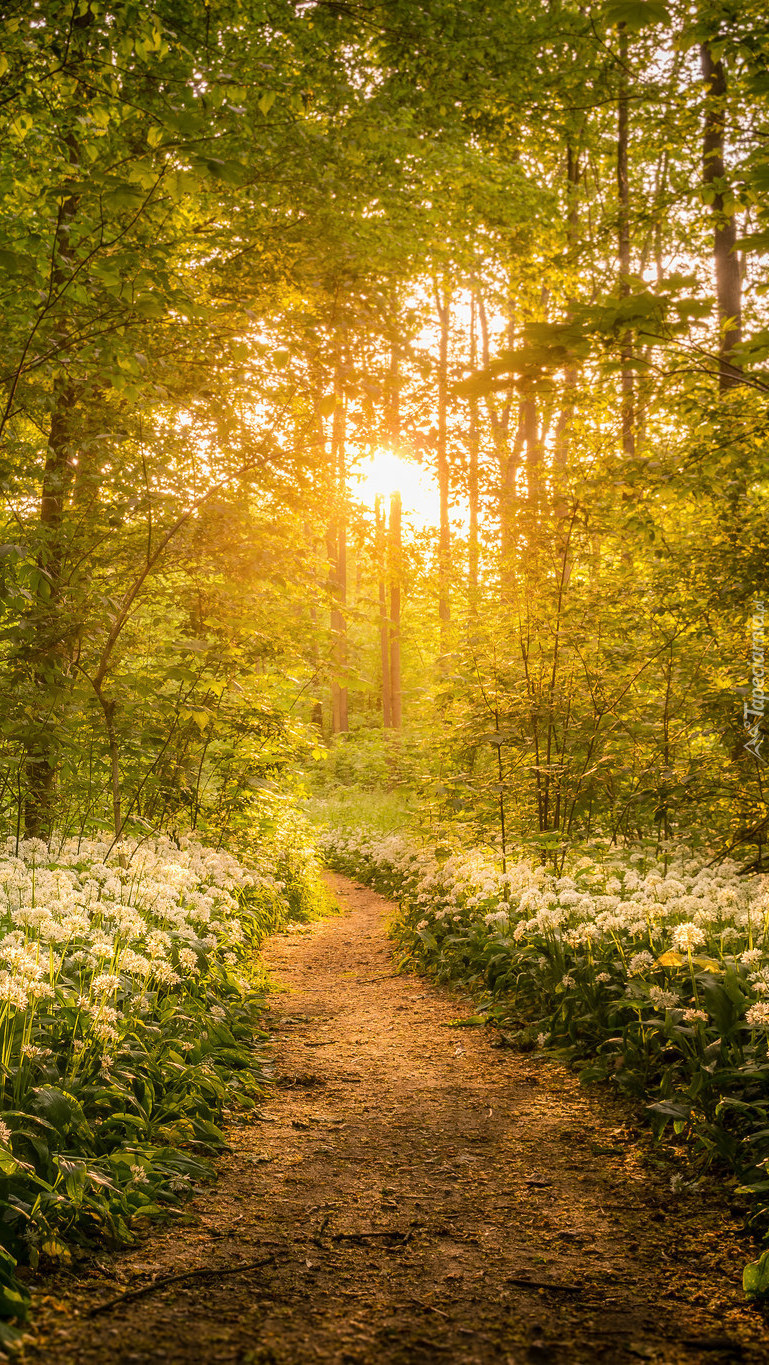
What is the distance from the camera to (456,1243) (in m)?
2.63

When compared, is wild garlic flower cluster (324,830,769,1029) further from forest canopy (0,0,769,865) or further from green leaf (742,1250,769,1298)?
green leaf (742,1250,769,1298)

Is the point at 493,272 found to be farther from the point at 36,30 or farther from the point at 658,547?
the point at 36,30

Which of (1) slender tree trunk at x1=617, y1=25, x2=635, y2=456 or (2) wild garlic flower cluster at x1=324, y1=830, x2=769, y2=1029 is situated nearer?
(1) slender tree trunk at x1=617, y1=25, x2=635, y2=456

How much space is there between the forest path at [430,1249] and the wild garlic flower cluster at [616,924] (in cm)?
64

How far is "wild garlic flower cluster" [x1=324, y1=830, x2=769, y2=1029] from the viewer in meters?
3.60

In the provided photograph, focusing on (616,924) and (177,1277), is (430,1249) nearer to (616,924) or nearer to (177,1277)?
(177,1277)

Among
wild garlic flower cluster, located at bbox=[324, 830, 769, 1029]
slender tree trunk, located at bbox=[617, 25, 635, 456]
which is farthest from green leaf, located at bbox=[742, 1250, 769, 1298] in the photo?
slender tree trunk, located at bbox=[617, 25, 635, 456]

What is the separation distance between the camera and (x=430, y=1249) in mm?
2596

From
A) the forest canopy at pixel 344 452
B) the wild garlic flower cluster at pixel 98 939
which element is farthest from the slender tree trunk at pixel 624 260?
the wild garlic flower cluster at pixel 98 939

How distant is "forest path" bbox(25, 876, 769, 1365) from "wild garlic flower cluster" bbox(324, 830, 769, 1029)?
2.09ft

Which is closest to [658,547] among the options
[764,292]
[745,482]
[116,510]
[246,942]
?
[745,482]

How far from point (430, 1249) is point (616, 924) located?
1982mm

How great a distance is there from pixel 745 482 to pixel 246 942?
5338 millimetres

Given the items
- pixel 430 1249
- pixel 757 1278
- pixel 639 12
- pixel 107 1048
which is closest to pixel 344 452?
pixel 639 12
